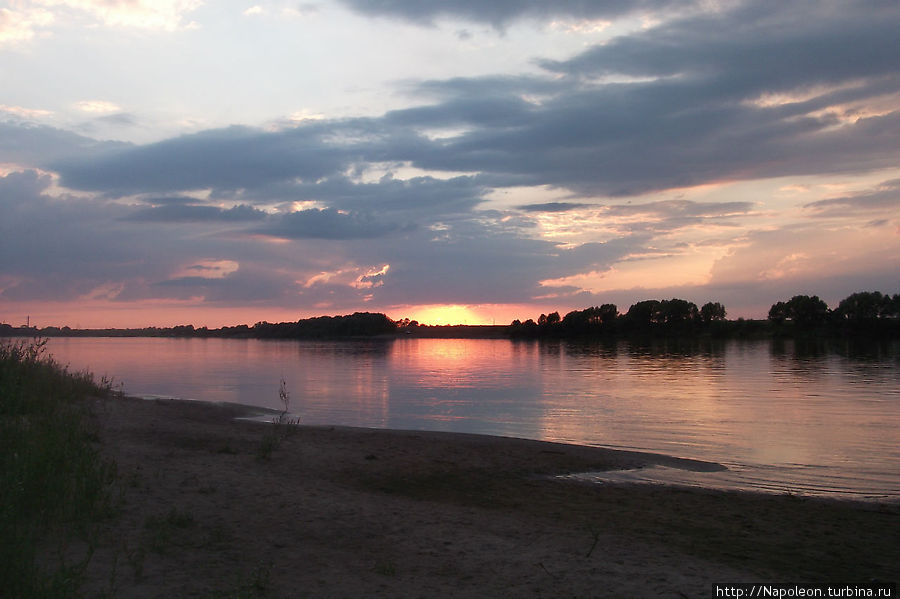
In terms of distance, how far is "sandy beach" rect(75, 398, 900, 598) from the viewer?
7273 millimetres

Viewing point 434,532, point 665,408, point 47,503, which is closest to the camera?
point 47,503

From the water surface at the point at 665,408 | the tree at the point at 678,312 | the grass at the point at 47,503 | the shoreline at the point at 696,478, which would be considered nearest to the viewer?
the grass at the point at 47,503

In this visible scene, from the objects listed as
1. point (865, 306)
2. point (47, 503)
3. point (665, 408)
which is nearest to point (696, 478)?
point (47, 503)

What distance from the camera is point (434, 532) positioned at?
9406mm

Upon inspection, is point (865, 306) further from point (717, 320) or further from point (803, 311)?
point (717, 320)

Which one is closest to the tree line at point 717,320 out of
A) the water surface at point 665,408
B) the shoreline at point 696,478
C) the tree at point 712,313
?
the tree at point 712,313

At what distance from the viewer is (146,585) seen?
6770 millimetres

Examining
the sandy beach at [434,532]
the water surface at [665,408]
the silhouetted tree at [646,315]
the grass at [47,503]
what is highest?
the silhouetted tree at [646,315]

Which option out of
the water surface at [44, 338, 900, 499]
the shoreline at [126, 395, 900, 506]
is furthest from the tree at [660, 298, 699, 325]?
the shoreline at [126, 395, 900, 506]

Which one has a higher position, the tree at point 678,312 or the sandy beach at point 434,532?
the tree at point 678,312

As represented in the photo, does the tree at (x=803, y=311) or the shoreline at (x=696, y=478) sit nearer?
the shoreline at (x=696, y=478)

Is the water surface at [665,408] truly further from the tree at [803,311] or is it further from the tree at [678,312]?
the tree at [678,312]

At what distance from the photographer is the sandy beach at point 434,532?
7.27m

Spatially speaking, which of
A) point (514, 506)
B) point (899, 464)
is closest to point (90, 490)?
point (514, 506)
